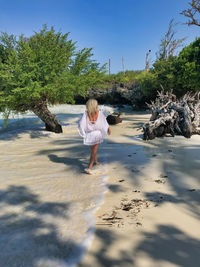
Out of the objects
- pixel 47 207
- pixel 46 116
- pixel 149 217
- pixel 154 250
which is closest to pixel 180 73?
pixel 46 116

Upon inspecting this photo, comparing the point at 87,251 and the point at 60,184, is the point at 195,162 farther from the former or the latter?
the point at 87,251

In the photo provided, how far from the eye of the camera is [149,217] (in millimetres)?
2307

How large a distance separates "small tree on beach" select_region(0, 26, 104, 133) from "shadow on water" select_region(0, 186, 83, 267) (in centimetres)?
451

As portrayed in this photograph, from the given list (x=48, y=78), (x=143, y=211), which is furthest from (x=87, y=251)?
(x=48, y=78)

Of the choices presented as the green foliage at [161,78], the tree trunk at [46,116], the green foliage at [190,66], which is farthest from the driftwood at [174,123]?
the green foliage at [161,78]

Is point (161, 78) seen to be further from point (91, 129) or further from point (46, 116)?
point (91, 129)

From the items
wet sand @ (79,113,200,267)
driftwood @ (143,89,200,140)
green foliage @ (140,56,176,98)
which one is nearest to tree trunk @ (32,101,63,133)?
driftwood @ (143,89,200,140)

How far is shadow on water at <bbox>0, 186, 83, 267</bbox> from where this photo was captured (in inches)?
71.0

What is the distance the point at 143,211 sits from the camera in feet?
8.04

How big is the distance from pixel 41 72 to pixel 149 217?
6632 millimetres

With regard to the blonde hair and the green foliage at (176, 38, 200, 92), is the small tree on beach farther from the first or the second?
the green foliage at (176, 38, 200, 92)

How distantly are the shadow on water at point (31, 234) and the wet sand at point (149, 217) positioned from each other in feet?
0.97

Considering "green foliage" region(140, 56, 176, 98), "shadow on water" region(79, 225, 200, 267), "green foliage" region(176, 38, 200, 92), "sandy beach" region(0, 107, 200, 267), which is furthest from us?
"green foliage" region(140, 56, 176, 98)

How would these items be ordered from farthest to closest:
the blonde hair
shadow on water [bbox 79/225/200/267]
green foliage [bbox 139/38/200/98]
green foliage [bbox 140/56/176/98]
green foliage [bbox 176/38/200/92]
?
green foliage [bbox 140/56/176/98] → green foliage [bbox 139/38/200/98] → green foliage [bbox 176/38/200/92] → the blonde hair → shadow on water [bbox 79/225/200/267]
